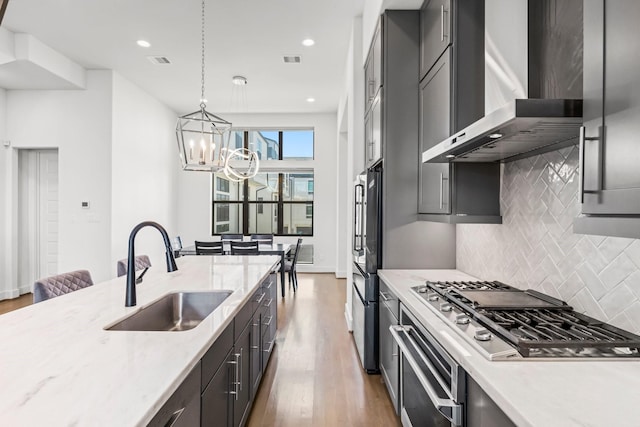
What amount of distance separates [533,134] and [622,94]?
24.1 inches

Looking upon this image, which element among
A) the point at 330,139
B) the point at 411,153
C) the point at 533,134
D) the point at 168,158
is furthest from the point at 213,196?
the point at 533,134

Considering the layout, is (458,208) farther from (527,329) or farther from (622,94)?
(622,94)

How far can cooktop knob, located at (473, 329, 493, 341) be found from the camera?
127 cm

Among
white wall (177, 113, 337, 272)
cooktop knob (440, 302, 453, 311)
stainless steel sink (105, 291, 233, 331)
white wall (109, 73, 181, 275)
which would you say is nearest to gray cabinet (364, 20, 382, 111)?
cooktop knob (440, 302, 453, 311)

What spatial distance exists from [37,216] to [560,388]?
7217 mm

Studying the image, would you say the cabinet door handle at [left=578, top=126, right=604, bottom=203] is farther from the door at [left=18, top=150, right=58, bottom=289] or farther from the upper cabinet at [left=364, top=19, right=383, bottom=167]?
the door at [left=18, top=150, right=58, bottom=289]

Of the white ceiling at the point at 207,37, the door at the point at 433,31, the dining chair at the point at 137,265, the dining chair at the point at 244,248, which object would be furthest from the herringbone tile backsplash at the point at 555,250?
the dining chair at the point at 244,248

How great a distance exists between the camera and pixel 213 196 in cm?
830

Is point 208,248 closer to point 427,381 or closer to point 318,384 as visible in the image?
point 318,384

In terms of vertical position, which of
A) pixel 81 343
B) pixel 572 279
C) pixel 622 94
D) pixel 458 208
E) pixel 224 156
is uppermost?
pixel 224 156

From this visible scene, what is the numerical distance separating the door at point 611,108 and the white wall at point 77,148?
599 centimetres

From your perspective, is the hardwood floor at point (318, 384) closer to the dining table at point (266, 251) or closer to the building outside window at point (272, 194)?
the dining table at point (266, 251)

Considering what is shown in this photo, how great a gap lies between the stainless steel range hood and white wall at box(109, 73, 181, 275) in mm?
5139

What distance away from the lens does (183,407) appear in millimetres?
1109
